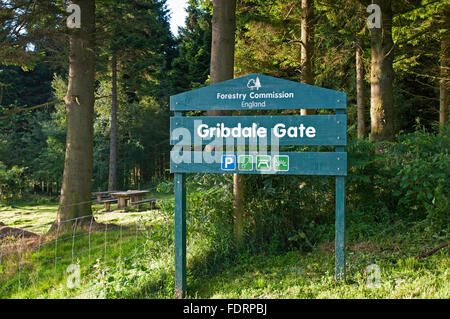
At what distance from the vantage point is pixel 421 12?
10719 mm

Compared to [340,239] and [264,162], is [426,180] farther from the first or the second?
[264,162]

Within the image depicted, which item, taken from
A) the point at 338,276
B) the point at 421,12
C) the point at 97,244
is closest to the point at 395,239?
the point at 338,276

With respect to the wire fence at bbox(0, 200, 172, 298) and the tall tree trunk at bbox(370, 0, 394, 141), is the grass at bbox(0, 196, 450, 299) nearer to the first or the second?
the wire fence at bbox(0, 200, 172, 298)

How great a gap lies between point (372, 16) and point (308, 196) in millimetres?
5017

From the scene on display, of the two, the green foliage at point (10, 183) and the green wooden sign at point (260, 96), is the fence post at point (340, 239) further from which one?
the green foliage at point (10, 183)

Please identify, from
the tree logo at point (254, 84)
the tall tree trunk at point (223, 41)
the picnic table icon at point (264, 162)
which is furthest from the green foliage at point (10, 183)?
the picnic table icon at point (264, 162)

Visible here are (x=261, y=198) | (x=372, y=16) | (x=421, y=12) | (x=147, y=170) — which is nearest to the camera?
(x=261, y=198)

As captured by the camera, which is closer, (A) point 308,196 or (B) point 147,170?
(A) point 308,196

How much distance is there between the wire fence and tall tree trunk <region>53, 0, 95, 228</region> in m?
0.78

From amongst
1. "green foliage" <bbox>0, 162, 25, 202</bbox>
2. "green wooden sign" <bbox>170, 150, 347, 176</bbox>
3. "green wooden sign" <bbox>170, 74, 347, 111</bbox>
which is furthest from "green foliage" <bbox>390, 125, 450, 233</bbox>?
"green foliage" <bbox>0, 162, 25, 202</bbox>

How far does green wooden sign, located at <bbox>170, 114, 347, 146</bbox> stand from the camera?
414cm

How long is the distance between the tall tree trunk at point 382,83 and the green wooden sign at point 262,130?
4867mm

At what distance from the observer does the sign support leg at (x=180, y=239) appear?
4344 millimetres
